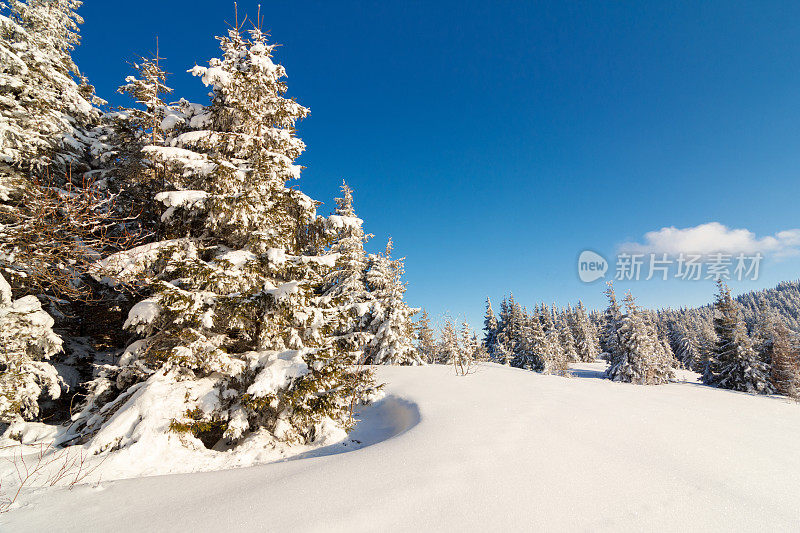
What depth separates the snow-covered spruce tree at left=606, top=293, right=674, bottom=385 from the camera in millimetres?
31891

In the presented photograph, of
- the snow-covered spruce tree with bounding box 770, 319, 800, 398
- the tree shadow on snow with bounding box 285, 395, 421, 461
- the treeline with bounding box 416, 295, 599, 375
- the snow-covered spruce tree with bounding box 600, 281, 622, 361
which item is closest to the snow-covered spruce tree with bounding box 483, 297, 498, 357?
the treeline with bounding box 416, 295, 599, 375

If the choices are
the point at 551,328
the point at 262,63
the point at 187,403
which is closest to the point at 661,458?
the point at 187,403

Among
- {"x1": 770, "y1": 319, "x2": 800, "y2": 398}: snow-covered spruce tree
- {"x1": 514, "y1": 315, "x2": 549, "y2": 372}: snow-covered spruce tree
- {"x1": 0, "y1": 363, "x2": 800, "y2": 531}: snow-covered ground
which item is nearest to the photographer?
{"x1": 0, "y1": 363, "x2": 800, "y2": 531}: snow-covered ground

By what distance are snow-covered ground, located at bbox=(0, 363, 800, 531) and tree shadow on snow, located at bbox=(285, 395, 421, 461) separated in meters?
1.79

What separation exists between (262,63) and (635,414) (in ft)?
42.8

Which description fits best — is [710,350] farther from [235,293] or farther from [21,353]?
[21,353]

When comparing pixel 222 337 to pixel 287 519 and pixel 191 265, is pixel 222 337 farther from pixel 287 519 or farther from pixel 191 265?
pixel 287 519

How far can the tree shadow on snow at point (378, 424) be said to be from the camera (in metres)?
6.99

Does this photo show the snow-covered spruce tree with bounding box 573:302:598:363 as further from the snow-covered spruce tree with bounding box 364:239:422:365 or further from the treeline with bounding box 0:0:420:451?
the treeline with bounding box 0:0:420:451

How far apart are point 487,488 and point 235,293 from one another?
5977 millimetres

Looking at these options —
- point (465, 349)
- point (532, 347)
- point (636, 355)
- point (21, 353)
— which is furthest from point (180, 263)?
point (532, 347)

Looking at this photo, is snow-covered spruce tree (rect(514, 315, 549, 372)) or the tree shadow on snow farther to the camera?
snow-covered spruce tree (rect(514, 315, 549, 372))

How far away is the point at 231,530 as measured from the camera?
10.2 ft

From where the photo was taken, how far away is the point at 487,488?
3732mm
